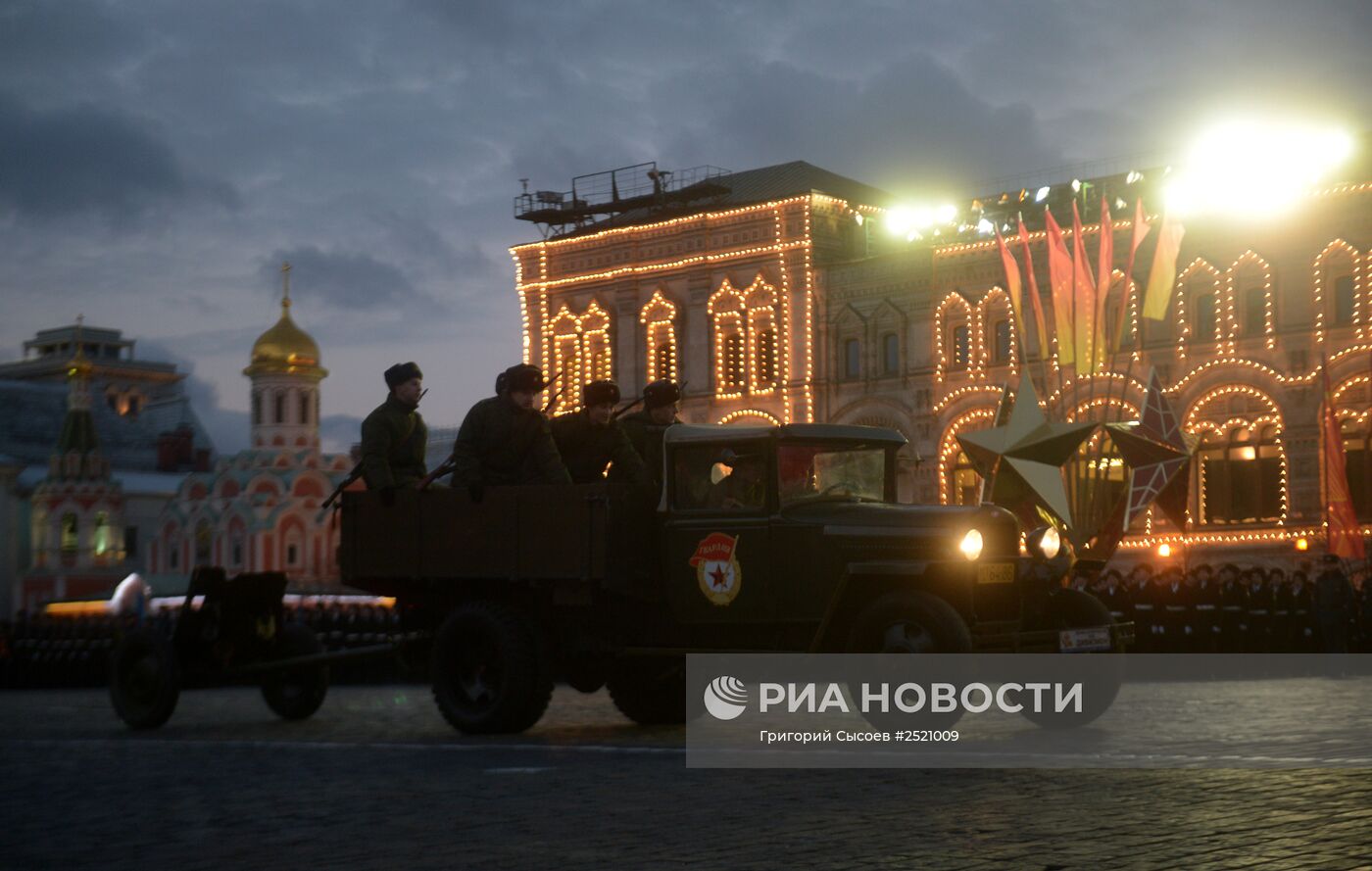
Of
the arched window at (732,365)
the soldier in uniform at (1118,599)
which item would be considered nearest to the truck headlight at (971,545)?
the soldier in uniform at (1118,599)

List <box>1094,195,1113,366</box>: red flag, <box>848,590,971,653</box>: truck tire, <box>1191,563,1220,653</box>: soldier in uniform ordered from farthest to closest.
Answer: <box>1094,195,1113,366</box>: red flag → <box>1191,563,1220,653</box>: soldier in uniform → <box>848,590,971,653</box>: truck tire

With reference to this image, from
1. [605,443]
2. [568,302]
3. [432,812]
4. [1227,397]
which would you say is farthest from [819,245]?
[432,812]

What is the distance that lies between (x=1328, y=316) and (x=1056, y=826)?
3618 cm

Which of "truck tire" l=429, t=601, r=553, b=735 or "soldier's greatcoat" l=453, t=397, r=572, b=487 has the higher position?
"soldier's greatcoat" l=453, t=397, r=572, b=487

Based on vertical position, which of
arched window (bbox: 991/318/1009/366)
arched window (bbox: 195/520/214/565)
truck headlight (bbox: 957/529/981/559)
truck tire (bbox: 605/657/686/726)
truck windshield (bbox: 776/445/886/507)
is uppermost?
arched window (bbox: 991/318/1009/366)

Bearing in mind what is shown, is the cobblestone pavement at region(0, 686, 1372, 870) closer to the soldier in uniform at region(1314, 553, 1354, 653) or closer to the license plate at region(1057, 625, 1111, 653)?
the license plate at region(1057, 625, 1111, 653)

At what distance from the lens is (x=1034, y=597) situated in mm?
12086

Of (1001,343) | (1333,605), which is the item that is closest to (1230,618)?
(1333,605)

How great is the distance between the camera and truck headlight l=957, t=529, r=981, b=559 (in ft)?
37.7

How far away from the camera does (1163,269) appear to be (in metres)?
40.2

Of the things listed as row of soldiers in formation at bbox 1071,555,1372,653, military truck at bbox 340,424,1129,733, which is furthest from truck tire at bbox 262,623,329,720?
row of soldiers in formation at bbox 1071,555,1372,653

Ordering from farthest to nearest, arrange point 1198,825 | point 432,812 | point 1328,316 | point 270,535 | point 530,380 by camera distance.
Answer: point 270,535, point 1328,316, point 530,380, point 432,812, point 1198,825

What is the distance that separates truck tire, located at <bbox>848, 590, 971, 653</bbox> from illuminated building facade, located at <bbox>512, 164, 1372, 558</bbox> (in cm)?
2450

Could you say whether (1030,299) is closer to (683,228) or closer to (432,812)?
(683,228)
